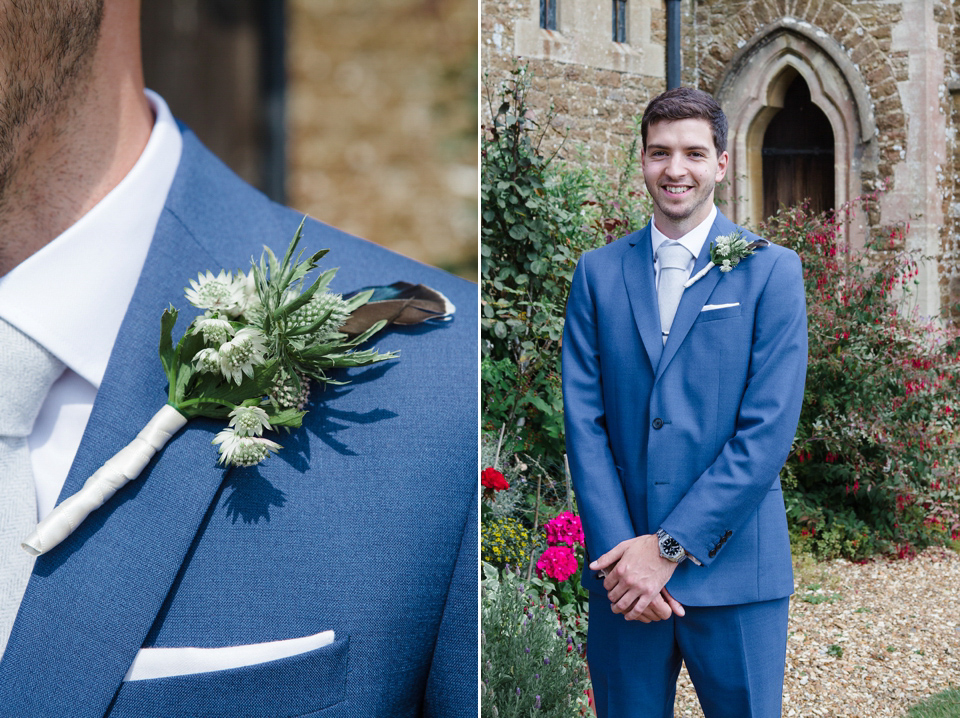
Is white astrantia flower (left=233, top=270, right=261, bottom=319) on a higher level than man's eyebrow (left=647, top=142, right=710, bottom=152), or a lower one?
lower

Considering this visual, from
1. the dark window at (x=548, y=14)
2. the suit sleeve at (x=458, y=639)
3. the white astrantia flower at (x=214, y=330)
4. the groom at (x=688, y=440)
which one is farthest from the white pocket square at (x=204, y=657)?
the dark window at (x=548, y=14)

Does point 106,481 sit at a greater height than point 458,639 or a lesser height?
greater

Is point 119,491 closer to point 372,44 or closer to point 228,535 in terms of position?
point 228,535

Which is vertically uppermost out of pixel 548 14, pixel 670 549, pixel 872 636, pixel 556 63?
pixel 548 14

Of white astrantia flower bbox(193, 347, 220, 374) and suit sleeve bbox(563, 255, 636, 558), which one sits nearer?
white astrantia flower bbox(193, 347, 220, 374)

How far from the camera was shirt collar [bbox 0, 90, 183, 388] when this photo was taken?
1.42 meters

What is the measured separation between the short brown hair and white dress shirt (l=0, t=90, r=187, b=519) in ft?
2.96

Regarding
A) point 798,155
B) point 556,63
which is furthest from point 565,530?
point 556,63

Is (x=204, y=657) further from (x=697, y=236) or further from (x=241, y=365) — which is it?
(x=697, y=236)

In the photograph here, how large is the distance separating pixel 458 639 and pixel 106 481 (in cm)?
59

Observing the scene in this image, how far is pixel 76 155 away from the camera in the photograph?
5.08ft

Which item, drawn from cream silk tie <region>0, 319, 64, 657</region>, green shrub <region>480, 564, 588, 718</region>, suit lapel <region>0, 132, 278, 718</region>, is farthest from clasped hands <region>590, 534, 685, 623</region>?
cream silk tie <region>0, 319, 64, 657</region>

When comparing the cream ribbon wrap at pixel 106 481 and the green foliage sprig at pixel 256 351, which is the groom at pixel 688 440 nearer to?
the green foliage sprig at pixel 256 351

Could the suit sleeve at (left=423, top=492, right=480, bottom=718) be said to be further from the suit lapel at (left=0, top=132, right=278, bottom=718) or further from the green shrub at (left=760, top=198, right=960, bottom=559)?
the green shrub at (left=760, top=198, right=960, bottom=559)
